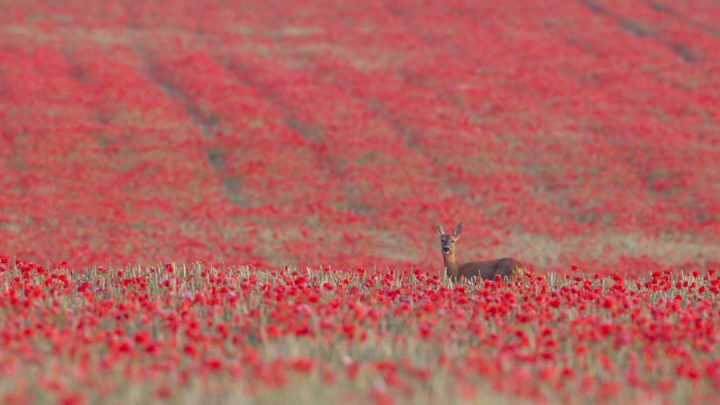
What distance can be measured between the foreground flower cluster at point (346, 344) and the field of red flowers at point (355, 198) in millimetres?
36

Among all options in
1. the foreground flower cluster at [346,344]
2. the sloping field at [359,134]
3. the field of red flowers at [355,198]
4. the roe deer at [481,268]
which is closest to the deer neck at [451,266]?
the roe deer at [481,268]

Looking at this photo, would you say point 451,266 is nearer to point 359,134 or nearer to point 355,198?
point 355,198

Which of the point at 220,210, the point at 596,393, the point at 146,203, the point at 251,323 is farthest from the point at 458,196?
the point at 596,393

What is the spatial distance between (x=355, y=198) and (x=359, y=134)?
6.91 meters

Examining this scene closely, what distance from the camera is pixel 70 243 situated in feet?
67.2

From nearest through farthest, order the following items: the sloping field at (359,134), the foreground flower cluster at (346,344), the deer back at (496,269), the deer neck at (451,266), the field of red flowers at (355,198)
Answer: the foreground flower cluster at (346,344) < the field of red flowers at (355,198) < the deer back at (496,269) < the deer neck at (451,266) < the sloping field at (359,134)

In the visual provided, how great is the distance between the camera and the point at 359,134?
32.7m

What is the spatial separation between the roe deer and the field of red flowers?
2.69 ft

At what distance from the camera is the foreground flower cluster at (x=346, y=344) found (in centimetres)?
533

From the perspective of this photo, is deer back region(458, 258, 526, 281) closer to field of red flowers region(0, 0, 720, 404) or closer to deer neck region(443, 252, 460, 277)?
deer neck region(443, 252, 460, 277)

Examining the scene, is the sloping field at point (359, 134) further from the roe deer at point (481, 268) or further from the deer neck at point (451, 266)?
the roe deer at point (481, 268)

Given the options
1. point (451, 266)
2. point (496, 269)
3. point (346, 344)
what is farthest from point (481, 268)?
point (346, 344)

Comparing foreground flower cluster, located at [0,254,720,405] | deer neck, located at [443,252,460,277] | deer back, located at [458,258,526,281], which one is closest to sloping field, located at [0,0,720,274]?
deer neck, located at [443,252,460,277]

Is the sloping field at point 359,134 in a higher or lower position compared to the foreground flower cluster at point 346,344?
higher
